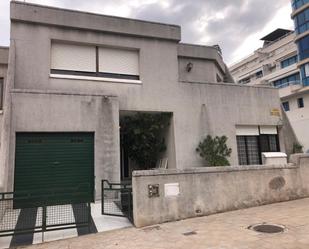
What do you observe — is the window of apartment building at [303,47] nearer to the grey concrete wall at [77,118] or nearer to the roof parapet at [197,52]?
the roof parapet at [197,52]

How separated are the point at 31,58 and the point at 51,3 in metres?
2.72

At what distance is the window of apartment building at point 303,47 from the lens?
29719 mm

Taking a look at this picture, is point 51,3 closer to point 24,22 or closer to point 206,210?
point 24,22

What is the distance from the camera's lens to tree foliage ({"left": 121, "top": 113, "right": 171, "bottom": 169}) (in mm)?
12359

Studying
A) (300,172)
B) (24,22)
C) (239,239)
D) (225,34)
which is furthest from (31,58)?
(225,34)

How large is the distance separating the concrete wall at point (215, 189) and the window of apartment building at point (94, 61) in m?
6.12

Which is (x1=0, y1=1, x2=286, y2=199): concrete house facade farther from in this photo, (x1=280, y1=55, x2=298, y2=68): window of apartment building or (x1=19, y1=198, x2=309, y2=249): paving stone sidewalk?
(x1=280, y1=55, x2=298, y2=68): window of apartment building

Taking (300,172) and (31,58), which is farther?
(31,58)

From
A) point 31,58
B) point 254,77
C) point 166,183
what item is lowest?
point 166,183

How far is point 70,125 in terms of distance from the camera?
1012 centimetres

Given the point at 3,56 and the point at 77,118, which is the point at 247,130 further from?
the point at 3,56

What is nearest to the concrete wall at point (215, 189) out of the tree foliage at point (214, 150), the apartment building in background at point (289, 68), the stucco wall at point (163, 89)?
the tree foliage at point (214, 150)

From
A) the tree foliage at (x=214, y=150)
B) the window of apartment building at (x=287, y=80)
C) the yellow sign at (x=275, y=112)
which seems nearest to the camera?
the tree foliage at (x=214, y=150)

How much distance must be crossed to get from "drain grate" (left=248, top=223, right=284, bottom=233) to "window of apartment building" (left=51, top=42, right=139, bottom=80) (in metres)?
8.15
